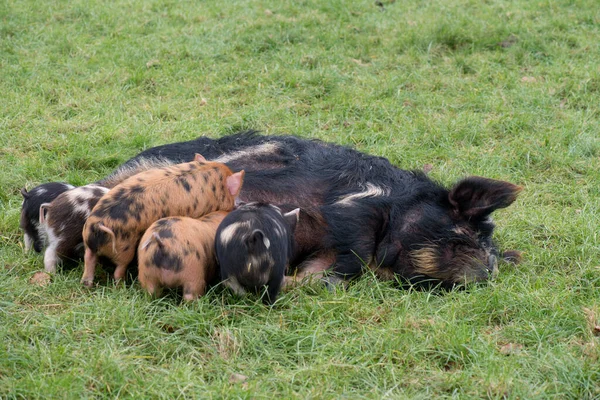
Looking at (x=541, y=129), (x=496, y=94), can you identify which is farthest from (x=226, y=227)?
(x=496, y=94)

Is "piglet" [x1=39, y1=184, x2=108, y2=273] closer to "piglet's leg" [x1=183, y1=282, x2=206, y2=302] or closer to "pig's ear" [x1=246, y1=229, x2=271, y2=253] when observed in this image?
"piglet's leg" [x1=183, y1=282, x2=206, y2=302]

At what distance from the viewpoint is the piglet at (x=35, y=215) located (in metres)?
4.86

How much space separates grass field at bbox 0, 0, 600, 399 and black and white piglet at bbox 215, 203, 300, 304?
0.49ft

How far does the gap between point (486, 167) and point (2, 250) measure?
397 centimetres

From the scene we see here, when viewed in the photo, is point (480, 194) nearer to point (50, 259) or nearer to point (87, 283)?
point (87, 283)

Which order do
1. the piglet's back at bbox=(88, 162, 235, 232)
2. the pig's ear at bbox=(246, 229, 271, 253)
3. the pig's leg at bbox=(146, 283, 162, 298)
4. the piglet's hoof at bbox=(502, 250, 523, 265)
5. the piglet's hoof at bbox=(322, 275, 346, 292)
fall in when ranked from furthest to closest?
the piglet's hoof at bbox=(502, 250, 523, 265) → the piglet's hoof at bbox=(322, 275, 346, 292) → the piglet's back at bbox=(88, 162, 235, 232) → the pig's leg at bbox=(146, 283, 162, 298) → the pig's ear at bbox=(246, 229, 271, 253)

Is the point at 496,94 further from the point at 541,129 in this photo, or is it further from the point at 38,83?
the point at 38,83

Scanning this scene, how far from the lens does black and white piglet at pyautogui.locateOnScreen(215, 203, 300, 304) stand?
164 inches

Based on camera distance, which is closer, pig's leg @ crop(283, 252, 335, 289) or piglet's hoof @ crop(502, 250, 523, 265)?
pig's leg @ crop(283, 252, 335, 289)

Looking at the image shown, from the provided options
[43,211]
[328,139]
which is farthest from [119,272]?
[328,139]

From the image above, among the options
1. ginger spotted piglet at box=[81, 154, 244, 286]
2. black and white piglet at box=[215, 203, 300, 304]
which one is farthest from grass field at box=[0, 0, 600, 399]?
ginger spotted piglet at box=[81, 154, 244, 286]

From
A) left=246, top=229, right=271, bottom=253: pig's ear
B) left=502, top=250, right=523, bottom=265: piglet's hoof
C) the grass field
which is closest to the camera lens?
the grass field

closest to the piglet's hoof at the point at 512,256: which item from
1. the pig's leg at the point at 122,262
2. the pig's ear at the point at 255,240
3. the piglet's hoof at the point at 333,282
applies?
the piglet's hoof at the point at 333,282

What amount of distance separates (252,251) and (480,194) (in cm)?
167
